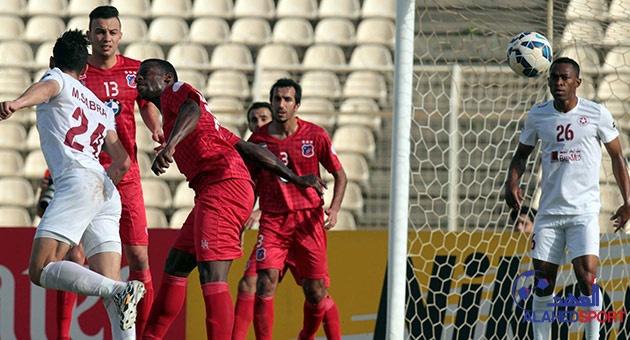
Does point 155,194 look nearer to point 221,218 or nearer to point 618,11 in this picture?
point 221,218

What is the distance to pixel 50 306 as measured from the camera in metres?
8.68

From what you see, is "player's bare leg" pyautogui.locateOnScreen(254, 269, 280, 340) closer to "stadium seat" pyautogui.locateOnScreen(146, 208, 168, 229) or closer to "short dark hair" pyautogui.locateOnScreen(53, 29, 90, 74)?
"short dark hair" pyautogui.locateOnScreen(53, 29, 90, 74)

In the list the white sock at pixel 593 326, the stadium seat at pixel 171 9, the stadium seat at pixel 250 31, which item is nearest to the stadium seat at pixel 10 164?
the stadium seat at pixel 171 9

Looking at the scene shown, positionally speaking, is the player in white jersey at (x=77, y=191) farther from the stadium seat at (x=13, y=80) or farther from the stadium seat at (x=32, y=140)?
the stadium seat at (x=32, y=140)

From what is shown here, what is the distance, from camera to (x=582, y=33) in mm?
8633

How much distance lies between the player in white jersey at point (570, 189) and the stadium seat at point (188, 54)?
17.9 feet

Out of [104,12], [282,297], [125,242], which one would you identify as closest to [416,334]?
[282,297]

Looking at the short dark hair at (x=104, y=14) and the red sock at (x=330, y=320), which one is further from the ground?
the short dark hair at (x=104, y=14)

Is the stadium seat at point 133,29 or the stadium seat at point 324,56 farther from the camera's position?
the stadium seat at point 133,29

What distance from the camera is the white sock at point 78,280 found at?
17.3 ft

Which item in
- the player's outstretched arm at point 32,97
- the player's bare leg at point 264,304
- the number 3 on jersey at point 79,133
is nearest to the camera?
the player's outstretched arm at point 32,97

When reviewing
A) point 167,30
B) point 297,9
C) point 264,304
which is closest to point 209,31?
point 167,30

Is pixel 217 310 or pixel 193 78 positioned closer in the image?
pixel 217 310

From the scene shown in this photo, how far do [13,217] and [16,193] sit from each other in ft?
0.82
